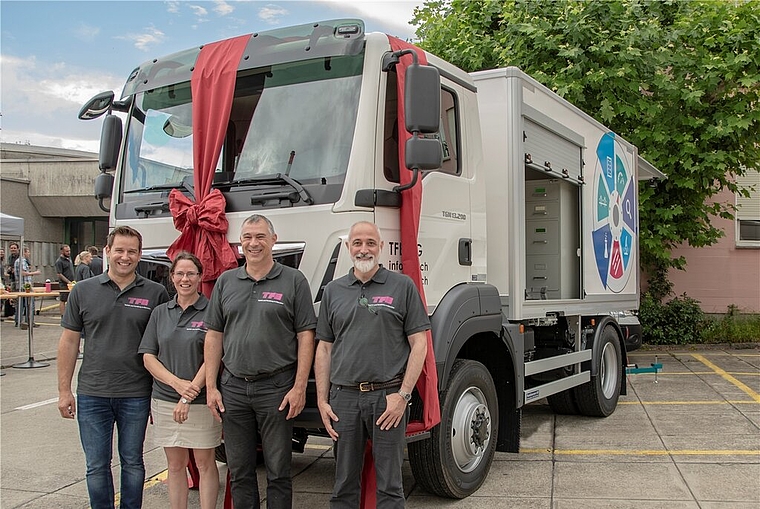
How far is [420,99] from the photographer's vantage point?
4.09m

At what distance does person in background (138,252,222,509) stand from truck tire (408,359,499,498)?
53.9 inches

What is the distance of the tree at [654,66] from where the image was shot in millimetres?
11078

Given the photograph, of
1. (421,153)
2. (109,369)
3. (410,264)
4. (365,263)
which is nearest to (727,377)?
(410,264)

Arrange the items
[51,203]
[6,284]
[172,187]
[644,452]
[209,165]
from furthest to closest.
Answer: [51,203]
[6,284]
[644,452]
[172,187]
[209,165]

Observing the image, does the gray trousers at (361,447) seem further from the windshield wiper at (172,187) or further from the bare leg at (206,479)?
the windshield wiper at (172,187)

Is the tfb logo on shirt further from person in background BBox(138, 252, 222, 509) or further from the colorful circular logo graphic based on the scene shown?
the colorful circular logo graphic

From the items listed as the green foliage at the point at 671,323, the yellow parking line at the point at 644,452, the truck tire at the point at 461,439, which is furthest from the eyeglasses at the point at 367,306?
the green foliage at the point at 671,323

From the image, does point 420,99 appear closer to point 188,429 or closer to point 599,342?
point 188,429

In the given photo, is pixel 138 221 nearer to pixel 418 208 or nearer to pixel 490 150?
pixel 418 208

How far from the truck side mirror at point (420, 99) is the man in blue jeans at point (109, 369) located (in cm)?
177

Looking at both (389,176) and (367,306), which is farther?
(389,176)

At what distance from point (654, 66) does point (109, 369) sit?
32.4 ft

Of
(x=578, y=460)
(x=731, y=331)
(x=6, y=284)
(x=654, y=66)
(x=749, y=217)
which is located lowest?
(x=578, y=460)

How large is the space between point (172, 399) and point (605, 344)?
529 centimetres
